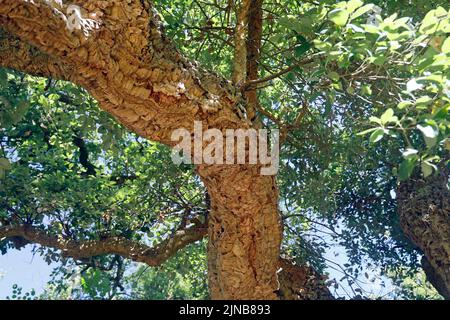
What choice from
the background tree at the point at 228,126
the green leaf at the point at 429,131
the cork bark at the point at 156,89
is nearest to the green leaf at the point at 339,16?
the background tree at the point at 228,126

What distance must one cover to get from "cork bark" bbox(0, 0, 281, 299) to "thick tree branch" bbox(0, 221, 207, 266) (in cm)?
150

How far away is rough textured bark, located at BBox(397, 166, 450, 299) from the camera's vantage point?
5559mm

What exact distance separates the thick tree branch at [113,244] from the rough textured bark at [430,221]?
2.19 metres

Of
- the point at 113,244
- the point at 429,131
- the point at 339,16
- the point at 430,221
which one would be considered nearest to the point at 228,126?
the point at 339,16

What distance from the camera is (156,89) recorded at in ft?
9.27

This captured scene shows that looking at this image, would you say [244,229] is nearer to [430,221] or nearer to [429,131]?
[429,131]

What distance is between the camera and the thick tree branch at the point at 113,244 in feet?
17.4

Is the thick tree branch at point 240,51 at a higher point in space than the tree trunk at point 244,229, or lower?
higher

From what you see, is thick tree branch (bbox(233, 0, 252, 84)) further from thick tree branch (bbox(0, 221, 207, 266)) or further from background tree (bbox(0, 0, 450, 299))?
thick tree branch (bbox(0, 221, 207, 266))

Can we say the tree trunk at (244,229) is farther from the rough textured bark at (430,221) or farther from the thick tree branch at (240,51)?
the rough textured bark at (430,221)

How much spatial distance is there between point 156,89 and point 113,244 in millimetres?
2959

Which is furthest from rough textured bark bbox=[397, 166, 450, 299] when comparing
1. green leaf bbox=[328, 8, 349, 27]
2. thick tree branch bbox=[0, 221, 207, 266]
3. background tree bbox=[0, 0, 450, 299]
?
green leaf bbox=[328, 8, 349, 27]

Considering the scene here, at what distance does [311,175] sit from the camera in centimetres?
555
